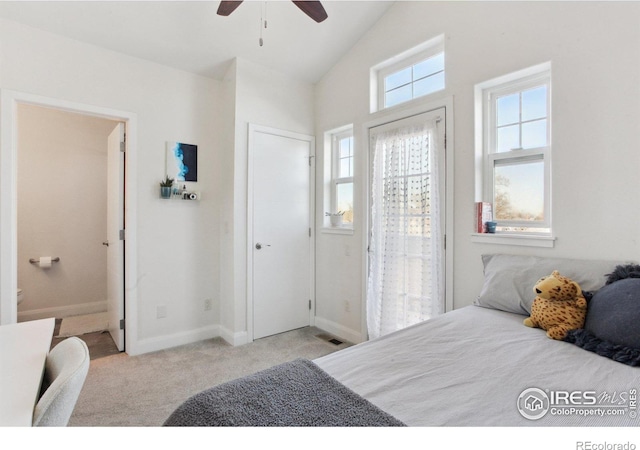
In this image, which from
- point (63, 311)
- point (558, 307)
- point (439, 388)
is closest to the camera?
point (439, 388)

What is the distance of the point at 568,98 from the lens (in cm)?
186

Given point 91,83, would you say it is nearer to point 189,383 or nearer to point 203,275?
point 203,275

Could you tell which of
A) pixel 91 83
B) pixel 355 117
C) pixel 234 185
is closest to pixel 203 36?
pixel 91 83

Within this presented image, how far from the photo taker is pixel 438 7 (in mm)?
2508

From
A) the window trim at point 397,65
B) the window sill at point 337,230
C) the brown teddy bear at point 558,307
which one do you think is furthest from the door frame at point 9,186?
the brown teddy bear at point 558,307

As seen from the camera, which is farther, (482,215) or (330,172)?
(330,172)

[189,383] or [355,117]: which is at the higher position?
[355,117]

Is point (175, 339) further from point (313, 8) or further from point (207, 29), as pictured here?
point (313, 8)

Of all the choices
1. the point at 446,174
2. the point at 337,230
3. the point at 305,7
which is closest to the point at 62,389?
the point at 305,7

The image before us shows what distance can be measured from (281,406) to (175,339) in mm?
2589

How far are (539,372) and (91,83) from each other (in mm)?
3546

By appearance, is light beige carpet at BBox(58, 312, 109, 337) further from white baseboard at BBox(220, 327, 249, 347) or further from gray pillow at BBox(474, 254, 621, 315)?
gray pillow at BBox(474, 254, 621, 315)

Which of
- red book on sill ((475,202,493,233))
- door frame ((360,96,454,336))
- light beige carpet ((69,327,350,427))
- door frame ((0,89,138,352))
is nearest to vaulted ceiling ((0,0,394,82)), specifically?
door frame ((0,89,138,352))
